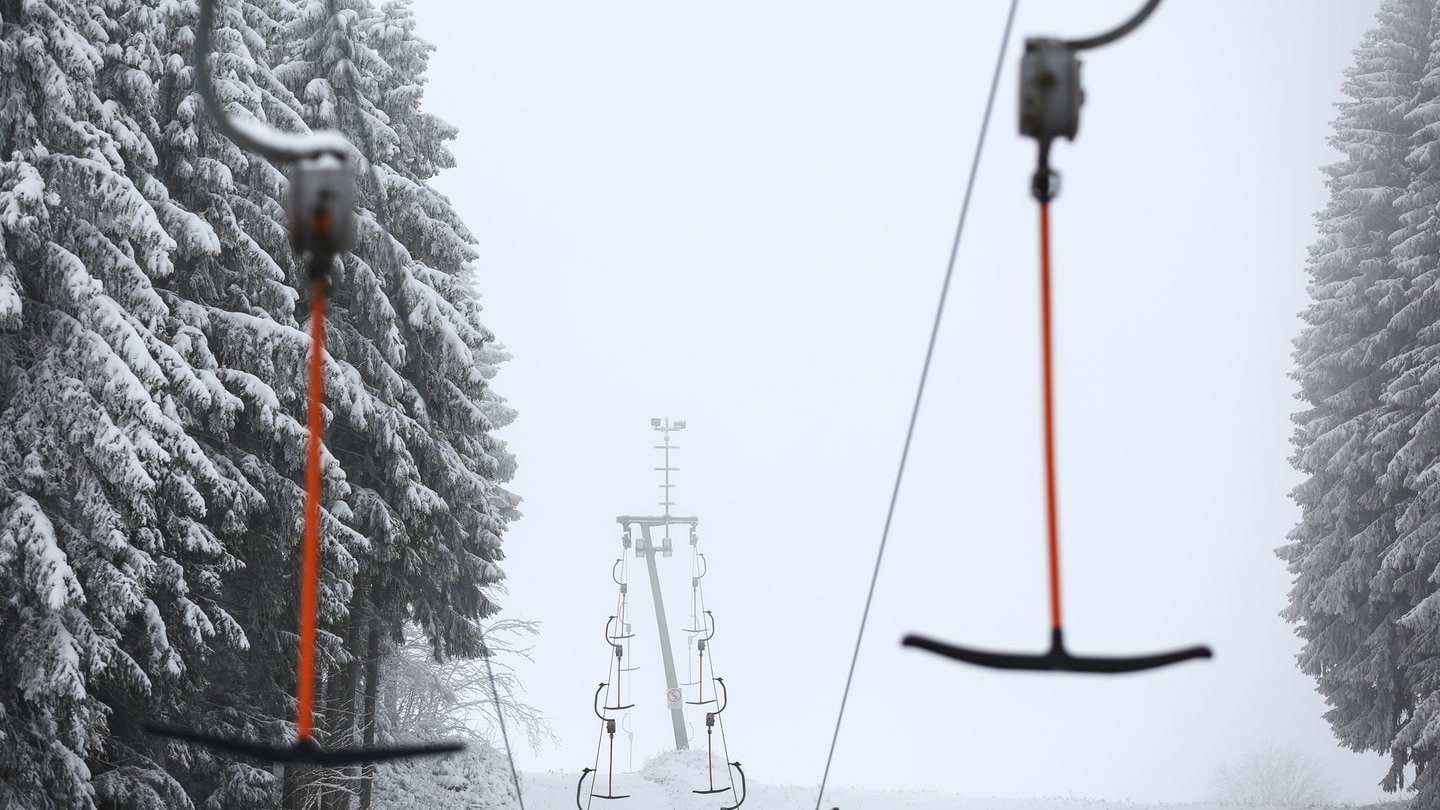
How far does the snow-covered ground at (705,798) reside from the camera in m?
22.8

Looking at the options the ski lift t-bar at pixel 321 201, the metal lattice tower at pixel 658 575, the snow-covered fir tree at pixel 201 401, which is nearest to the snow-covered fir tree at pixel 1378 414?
the metal lattice tower at pixel 658 575

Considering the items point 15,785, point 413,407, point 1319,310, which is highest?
point 1319,310

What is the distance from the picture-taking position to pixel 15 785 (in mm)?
10703

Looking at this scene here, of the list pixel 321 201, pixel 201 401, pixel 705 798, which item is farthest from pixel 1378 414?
pixel 321 201

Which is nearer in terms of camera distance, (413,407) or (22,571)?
(22,571)

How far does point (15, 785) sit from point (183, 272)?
5357 millimetres

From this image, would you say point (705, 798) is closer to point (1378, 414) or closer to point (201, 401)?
point (1378, 414)

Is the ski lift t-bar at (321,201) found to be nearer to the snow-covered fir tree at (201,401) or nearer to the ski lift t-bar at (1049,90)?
the ski lift t-bar at (1049,90)

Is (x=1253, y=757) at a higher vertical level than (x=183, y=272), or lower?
lower

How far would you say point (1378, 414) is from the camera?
63.6ft

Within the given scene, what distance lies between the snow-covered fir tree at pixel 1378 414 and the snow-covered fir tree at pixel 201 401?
1230 centimetres

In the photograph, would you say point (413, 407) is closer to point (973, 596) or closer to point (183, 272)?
point (183, 272)

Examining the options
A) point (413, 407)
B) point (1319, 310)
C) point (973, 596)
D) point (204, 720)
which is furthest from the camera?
point (973, 596)

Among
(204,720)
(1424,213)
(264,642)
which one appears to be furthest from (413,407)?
(1424,213)
